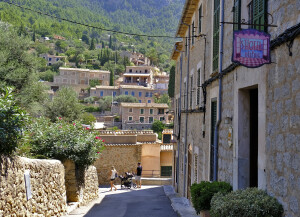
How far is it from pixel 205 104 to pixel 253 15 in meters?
4.96

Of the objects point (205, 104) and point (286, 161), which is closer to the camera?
point (286, 161)

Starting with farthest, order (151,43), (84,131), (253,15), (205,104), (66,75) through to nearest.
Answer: (151,43) → (66,75) → (84,131) → (205,104) → (253,15)

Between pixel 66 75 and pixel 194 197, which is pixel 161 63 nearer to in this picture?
pixel 66 75

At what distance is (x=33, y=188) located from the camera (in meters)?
8.08

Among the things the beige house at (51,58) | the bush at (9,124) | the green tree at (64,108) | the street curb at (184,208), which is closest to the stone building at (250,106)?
the street curb at (184,208)

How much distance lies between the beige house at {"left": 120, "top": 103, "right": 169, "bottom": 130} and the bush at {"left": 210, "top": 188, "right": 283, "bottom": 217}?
5737 centimetres

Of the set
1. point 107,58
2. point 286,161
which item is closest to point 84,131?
point 286,161

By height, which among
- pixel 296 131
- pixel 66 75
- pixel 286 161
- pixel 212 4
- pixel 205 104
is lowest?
pixel 286 161

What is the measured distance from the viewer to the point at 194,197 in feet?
Result: 24.7

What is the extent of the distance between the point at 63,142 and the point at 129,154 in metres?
16.8

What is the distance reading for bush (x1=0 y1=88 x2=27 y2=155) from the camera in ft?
20.8

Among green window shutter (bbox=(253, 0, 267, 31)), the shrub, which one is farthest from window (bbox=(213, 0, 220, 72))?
the shrub

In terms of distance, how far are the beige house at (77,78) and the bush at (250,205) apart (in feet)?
314

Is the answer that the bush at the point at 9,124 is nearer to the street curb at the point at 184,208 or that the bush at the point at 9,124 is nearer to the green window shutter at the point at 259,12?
the green window shutter at the point at 259,12
